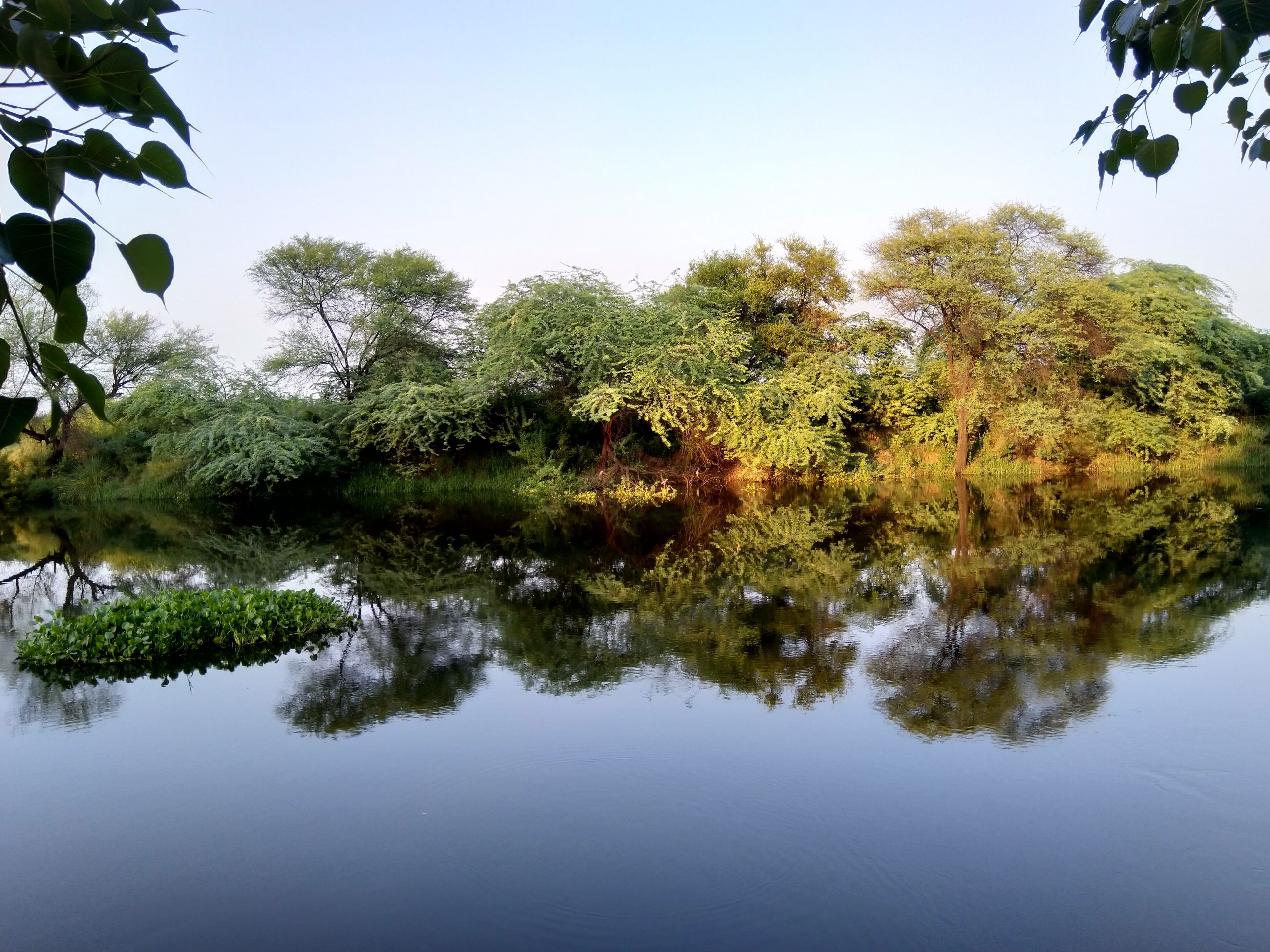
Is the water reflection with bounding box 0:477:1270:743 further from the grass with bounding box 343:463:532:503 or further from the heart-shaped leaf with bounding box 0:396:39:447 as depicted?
the heart-shaped leaf with bounding box 0:396:39:447

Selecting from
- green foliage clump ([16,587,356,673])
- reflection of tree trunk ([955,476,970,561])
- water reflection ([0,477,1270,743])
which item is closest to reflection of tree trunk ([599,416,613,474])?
water reflection ([0,477,1270,743])

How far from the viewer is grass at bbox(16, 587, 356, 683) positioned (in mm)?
6887

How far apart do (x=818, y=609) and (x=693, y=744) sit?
3.24 m

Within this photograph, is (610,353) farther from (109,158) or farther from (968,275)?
(109,158)

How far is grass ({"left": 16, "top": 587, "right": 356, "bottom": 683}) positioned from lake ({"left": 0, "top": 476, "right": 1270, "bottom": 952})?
28cm

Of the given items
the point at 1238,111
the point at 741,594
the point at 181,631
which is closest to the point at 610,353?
the point at 741,594

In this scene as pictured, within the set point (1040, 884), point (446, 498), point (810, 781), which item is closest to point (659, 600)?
point (810, 781)

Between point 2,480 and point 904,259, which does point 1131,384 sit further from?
point 2,480

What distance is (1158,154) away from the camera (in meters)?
1.73

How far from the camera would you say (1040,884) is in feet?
11.4

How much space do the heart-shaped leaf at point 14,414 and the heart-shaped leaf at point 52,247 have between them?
12 centimetres

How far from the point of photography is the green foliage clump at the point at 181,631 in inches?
273

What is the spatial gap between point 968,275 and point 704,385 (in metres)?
6.64

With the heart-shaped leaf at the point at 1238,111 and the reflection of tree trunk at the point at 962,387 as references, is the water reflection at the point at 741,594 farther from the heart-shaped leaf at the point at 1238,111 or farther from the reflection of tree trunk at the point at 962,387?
the reflection of tree trunk at the point at 962,387
